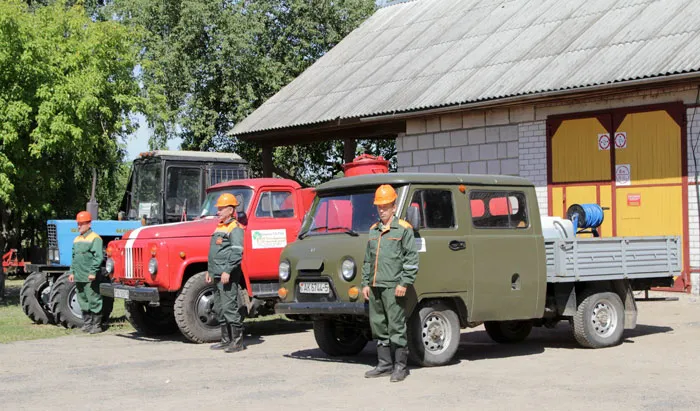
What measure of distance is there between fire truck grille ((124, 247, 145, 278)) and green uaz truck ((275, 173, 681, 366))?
10.3ft

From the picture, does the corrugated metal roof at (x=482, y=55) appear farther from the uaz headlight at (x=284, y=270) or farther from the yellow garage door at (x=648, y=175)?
the uaz headlight at (x=284, y=270)

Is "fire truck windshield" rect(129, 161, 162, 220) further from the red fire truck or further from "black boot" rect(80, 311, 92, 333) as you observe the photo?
the red fire truck

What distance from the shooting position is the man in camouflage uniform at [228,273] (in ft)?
→ 39.6

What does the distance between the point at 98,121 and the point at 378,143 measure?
635 inches

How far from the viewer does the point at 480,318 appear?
10.5 meters

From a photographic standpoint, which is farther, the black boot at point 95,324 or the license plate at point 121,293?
the black boot at point 95,324

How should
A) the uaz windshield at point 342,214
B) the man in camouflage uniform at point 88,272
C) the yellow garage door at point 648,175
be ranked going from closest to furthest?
the uaz windshield at point 342,214 < the man in camouflage uniform at point 88,272 < the yellow garage door at point 648,175

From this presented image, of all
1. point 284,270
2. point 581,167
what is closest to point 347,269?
point 284,270

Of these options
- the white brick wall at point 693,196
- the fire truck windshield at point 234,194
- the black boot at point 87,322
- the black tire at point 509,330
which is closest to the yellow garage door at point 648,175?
the white brick wall at point 693,196

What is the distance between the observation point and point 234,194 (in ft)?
45.6

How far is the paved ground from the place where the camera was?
8.29 meters

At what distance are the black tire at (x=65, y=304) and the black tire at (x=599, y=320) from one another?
7.80 m

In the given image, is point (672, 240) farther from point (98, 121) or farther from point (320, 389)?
point (98, 121)

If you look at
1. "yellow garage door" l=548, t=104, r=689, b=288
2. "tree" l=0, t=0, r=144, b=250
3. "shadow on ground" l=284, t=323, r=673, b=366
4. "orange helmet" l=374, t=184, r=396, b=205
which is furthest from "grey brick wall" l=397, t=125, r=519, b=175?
"orange helmet" l=374, t=184, r=396, b=205
